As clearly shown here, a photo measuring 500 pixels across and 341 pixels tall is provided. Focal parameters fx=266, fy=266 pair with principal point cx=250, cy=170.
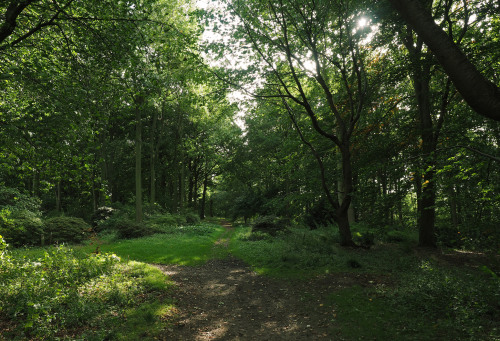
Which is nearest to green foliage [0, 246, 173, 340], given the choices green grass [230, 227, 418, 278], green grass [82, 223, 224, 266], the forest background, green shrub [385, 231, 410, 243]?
the forest background

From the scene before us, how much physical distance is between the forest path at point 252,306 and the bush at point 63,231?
8.74m

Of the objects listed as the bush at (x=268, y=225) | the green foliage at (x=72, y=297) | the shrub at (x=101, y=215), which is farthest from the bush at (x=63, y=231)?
the bush at (x=268, y=225)

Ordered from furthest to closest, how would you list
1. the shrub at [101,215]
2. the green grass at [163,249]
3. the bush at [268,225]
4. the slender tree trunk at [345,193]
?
the shrub at [101,215] → the bush at [268,225] → the green grass at [163,249] → the slender tree trunk at [345,193]

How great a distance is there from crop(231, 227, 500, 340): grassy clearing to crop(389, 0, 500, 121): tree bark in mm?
2366

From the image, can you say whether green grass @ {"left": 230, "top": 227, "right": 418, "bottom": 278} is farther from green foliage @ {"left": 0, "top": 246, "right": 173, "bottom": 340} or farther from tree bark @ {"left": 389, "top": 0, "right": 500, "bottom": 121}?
tree bark @ {"left": 389, "top": 0, "right": 500, "bottom": 121}

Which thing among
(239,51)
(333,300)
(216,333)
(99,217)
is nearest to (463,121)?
(333,300)

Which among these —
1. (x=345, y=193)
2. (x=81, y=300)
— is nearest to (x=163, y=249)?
(x=81, y=300)

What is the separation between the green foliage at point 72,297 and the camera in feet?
16.0

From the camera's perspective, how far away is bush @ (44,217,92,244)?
14812 millimetres

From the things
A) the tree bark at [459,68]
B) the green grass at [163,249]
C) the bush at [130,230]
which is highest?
the tree bark at [459,68]

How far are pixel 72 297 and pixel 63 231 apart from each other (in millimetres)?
11466

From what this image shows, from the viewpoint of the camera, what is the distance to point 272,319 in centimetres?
619

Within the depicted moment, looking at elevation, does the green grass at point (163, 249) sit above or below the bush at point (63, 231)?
below

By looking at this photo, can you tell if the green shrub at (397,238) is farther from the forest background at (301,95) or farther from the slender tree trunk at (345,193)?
the slender tree trunk at (345,193)
